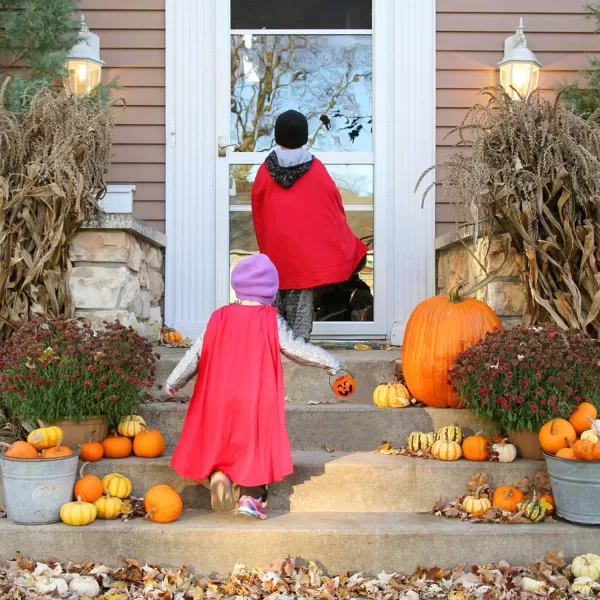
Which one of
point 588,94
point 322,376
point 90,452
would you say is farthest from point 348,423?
point 588,94

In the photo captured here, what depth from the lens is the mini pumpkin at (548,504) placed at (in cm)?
324

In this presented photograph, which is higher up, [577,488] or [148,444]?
[148,444]

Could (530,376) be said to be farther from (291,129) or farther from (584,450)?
(291,129)

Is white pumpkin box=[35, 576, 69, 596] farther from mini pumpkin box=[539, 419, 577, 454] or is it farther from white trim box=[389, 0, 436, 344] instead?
white trim box=[389, 0, 436, 344]

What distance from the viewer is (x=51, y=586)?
281 centimetres

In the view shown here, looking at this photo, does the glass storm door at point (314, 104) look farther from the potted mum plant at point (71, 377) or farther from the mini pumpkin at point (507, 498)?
the mini pumpkin at point (507, 498)

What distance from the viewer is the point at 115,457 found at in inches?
139

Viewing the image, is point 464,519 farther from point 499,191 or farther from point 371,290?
point 371,290

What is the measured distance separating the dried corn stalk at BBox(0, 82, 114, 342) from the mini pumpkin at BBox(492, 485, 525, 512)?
2249 millimetres

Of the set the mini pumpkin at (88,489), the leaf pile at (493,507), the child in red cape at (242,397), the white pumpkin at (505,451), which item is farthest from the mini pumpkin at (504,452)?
the mini pumpkin at (88,489)

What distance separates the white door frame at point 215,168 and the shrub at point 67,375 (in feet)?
6.13

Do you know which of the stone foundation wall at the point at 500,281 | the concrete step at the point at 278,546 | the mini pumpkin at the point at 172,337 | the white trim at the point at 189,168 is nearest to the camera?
the concrete step at the point at 278,546

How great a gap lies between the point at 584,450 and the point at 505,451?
0.43 meters

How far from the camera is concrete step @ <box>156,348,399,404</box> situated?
4.19m
